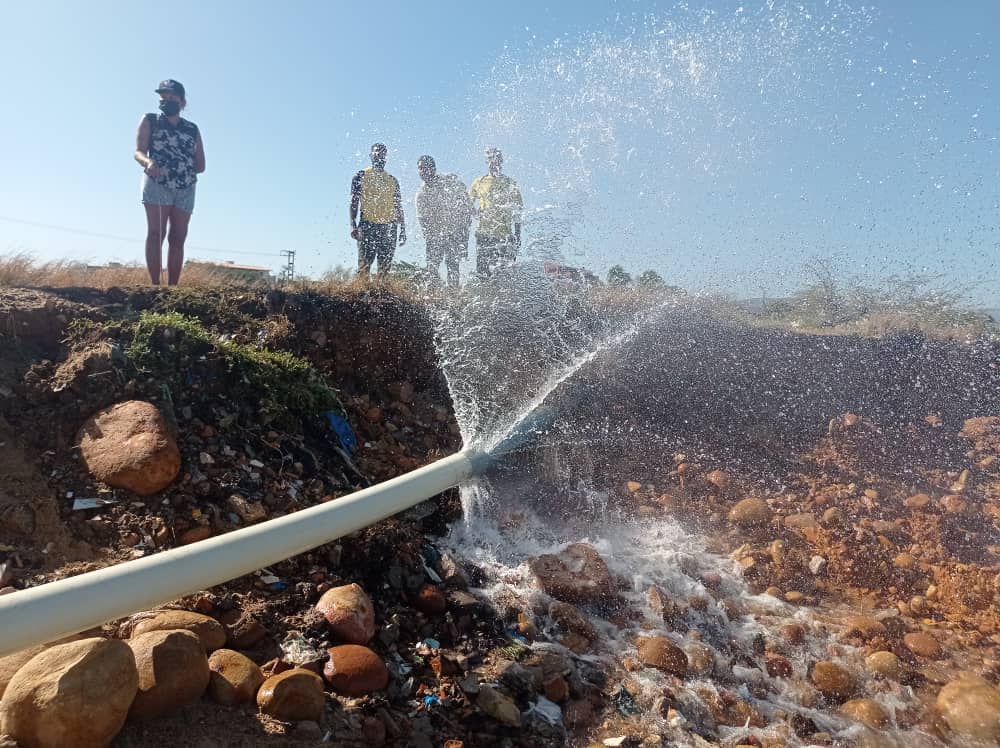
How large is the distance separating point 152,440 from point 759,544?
13.4 feet

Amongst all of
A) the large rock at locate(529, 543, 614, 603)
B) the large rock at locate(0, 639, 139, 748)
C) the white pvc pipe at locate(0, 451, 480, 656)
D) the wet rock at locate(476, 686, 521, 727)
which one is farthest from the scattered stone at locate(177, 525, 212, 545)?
→ the large rock at locate(529, 543, 614, 603)

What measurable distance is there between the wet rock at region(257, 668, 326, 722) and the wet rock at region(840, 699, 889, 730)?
2584 millimetres

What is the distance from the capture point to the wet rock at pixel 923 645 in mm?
3420

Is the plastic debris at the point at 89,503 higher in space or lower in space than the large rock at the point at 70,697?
higher

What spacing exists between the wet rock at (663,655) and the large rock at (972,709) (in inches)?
50.0

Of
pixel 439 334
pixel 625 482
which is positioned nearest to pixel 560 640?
pixel 625 482

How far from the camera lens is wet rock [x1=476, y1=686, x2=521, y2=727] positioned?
103 inches

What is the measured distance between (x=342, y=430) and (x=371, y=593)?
1.43 meters

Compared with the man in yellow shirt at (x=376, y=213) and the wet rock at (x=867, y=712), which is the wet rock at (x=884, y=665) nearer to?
the wet rock at (x=867, y=712)

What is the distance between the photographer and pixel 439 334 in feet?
19.1

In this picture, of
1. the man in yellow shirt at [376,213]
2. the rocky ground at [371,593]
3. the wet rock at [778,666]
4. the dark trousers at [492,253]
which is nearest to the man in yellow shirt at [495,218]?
the dark trousers at [492,253]

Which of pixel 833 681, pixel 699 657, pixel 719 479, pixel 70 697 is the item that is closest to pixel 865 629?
pixel 833 681

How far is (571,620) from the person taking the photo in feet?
11.1

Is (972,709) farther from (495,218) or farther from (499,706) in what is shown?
(495,218)
